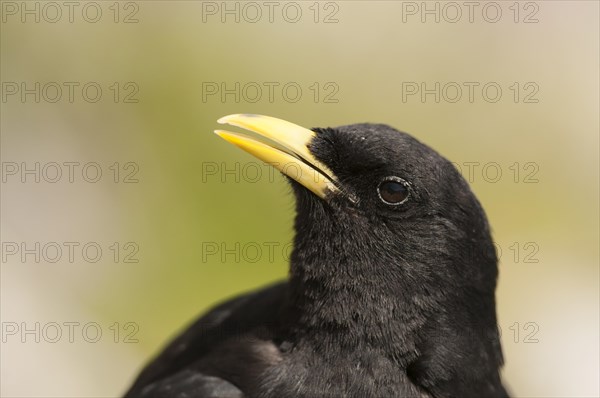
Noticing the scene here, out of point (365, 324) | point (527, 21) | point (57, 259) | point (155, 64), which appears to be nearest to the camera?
point (365, 324)

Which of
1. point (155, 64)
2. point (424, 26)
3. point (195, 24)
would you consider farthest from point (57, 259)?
point (424, 26)

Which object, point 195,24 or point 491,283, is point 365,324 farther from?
point 195,24

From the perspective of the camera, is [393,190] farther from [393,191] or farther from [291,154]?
[291,154]

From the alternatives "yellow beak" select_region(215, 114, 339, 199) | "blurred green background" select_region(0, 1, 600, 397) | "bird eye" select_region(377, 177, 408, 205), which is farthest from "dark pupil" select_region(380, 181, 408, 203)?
"blurred green background" select_region(0, 1, 600, 397)

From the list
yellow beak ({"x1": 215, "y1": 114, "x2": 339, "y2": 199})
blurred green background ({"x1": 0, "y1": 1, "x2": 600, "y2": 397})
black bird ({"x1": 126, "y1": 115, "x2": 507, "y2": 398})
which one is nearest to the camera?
black bird ({"x1": 126, "y1": 115, "x2": 507, "y2": 398})

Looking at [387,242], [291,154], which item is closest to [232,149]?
[291,154]

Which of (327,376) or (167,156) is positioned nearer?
(327,376)

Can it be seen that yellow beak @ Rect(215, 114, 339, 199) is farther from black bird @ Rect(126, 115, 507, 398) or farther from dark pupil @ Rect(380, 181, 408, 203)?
dark pupil @ Rect(380, 181, 408, 203)
